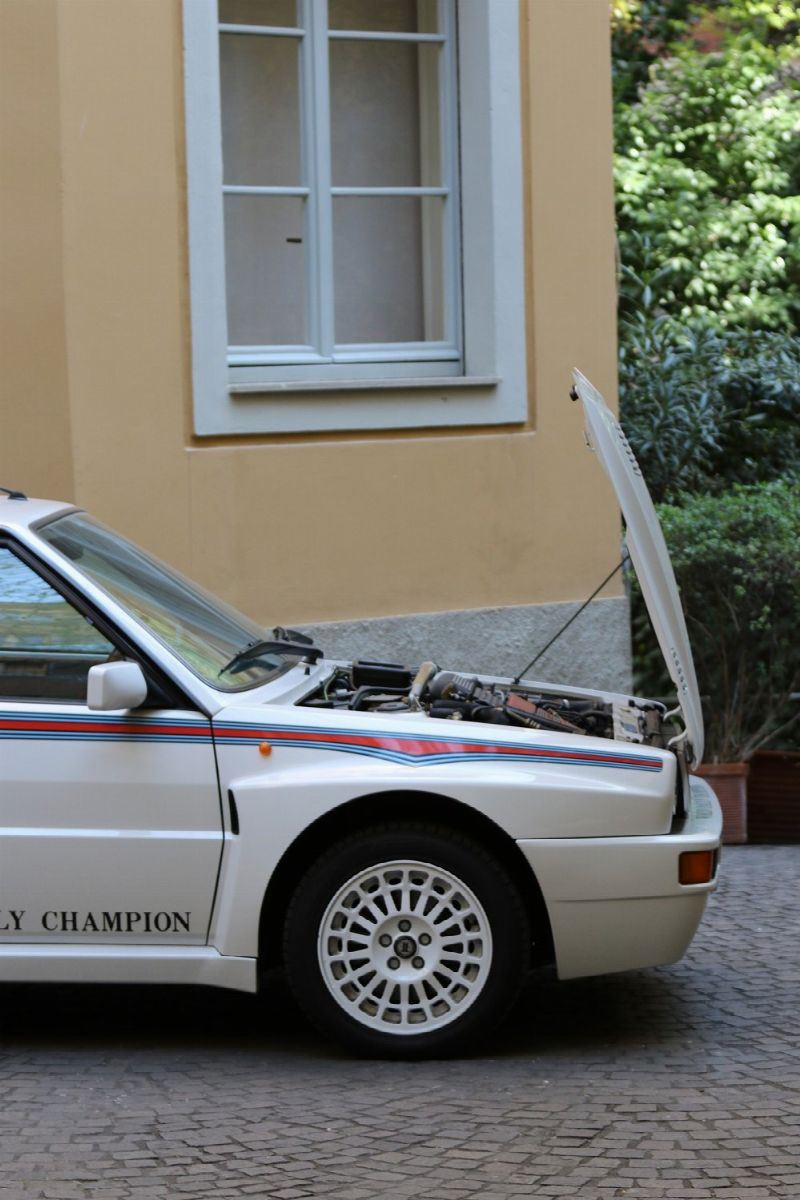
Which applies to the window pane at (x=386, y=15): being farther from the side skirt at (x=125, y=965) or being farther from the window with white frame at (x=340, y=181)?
the side skirt at (x=125, y=965)

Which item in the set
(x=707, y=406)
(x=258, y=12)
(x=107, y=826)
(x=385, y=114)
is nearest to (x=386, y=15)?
(x=385, y=114)

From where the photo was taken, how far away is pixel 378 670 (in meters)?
6.57

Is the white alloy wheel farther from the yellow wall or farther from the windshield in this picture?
the yellow wall

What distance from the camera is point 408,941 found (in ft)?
18.1

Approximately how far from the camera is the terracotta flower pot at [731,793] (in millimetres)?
9328

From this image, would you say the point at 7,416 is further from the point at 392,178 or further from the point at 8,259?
the point at 392,178

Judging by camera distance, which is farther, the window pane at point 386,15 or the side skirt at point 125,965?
the window pane at point 386,15

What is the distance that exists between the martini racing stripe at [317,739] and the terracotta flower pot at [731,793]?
12.4ft

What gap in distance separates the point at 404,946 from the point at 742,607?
4.56 meters


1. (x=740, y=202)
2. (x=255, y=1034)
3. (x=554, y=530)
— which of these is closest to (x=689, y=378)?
(x=554, y=530)

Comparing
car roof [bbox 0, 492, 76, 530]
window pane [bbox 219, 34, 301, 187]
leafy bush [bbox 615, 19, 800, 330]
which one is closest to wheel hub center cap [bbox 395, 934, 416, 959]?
car roof [bbox 0, 492, 76, 530]

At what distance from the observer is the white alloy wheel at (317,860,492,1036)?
5520mm

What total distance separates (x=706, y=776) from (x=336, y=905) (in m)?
4.15

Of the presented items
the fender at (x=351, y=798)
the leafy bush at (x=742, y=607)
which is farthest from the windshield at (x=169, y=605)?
the leafy bush at (x=742, y=607)
